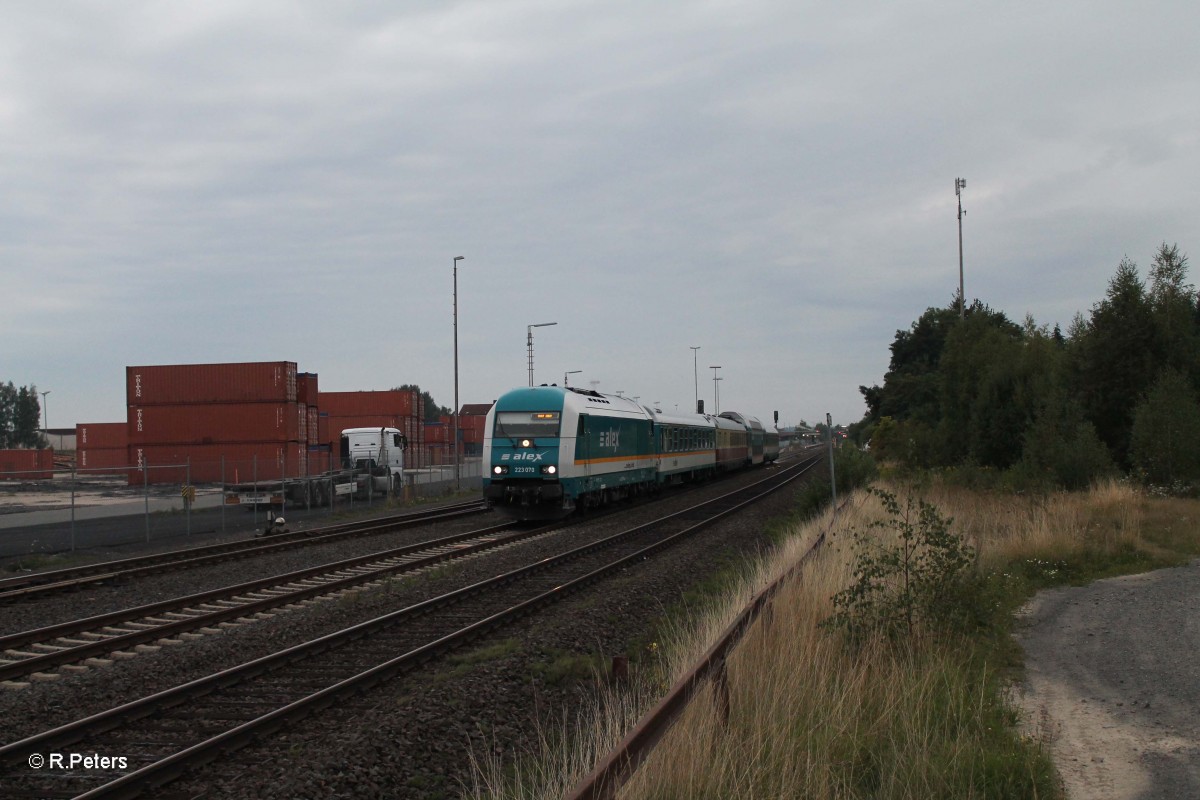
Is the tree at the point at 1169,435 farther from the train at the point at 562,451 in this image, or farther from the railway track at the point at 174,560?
the railway track at the point at 174,560

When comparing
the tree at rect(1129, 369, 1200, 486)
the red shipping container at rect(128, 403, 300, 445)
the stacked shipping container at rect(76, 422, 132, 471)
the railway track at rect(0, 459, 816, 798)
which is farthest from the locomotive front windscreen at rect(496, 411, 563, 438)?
the stacked shipping container at rect(76, 422, 132, 471)

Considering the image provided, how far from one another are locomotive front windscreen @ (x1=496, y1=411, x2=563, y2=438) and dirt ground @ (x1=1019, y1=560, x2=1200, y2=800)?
13455 mm

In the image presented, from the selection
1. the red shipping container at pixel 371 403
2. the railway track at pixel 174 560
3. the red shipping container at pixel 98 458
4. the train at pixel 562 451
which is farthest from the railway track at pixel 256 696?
the red shipping container at pixel 98 458

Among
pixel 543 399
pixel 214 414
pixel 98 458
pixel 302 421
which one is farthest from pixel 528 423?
pixel 98 458

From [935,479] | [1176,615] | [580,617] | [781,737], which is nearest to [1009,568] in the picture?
[1176,615]

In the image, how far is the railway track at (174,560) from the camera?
14.6 meters

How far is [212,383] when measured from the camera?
4791 centimetres

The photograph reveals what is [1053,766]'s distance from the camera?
566 centimetres

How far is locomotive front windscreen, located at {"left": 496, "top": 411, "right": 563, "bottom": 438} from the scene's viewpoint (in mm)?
23672

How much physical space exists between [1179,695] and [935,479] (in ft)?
78.9

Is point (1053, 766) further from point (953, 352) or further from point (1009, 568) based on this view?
point (953, 352)

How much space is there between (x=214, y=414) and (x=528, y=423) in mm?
29256

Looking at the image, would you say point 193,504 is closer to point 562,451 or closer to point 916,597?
point 562,451

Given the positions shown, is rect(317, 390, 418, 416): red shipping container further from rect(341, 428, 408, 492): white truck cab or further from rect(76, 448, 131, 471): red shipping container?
rect(341, 428, 408, 492): white truck cab
